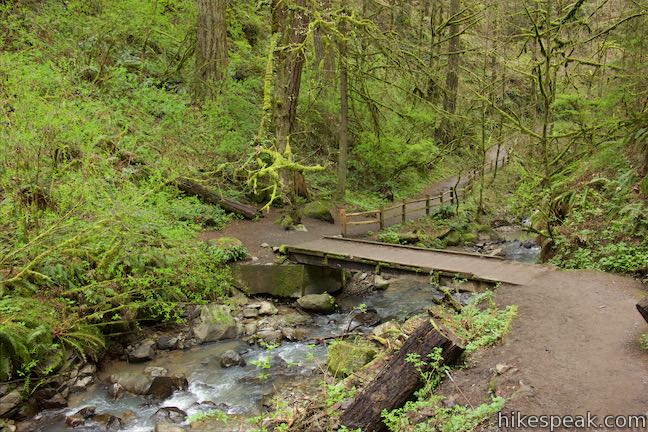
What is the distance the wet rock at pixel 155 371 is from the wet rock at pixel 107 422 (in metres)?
1.11

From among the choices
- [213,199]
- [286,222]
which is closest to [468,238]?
[286,222]

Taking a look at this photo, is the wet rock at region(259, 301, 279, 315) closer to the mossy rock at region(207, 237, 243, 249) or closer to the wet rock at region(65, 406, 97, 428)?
the mossy rock at region(207, 237, 243, 249)

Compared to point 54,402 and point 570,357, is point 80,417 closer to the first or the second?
point 54,402

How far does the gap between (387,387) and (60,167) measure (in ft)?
21.5

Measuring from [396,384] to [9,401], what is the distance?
5.06 meters

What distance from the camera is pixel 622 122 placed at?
9.45 m

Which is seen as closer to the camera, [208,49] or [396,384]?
[396,384]

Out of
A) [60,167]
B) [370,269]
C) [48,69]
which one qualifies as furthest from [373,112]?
[60,167]

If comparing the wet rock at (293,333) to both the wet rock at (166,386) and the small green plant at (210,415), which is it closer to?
the wet rock at (166,386)

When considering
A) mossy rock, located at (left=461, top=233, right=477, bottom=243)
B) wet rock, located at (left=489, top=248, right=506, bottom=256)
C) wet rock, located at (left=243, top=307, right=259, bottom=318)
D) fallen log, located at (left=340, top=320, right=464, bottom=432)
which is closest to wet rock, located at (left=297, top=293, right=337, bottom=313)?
wet rock, located at (left=243, top=307, right=259, bottom=318)

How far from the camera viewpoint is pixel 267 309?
10.2m

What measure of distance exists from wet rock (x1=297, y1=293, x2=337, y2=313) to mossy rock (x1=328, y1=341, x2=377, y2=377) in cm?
331

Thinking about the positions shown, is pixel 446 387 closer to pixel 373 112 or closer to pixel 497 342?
pixel 497 342

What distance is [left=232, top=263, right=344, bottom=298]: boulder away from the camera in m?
10.8
